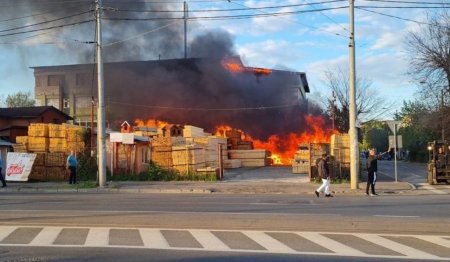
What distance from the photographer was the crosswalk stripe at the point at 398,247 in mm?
7695

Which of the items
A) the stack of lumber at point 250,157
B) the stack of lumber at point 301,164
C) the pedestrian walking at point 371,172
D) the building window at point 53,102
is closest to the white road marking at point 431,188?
the pedestrian walking at point 371,172

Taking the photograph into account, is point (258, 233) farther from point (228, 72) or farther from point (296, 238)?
point (228, 72)

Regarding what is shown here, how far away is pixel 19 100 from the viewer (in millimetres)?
80875

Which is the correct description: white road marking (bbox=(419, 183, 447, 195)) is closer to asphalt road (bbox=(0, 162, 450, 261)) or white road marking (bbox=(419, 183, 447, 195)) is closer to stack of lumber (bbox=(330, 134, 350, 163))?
stack of lumber (bbox=(330, 134, 350, 163))

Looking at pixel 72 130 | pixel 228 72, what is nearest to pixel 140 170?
pixel 72 130

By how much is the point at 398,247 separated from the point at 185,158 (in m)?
20.8

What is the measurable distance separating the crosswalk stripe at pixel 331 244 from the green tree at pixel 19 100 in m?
76.6

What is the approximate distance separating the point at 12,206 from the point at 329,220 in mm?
9190

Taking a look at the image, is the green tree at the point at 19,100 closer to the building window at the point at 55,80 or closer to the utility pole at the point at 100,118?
the building window at the point at 55,80

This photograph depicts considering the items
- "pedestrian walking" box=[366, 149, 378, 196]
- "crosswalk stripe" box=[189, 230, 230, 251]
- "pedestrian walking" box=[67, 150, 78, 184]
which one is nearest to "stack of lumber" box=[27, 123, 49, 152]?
"pedestrian walking" box=[67, 150, 78, 184]

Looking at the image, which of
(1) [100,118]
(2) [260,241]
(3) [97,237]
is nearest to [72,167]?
(1) [100,118]

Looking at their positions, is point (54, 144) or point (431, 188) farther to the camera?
point (54, 144)

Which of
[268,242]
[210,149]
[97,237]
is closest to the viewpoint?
[268,242]

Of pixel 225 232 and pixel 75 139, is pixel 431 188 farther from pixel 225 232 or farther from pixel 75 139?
pixel 75 139
